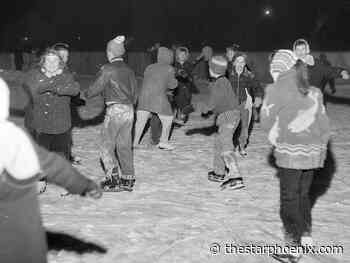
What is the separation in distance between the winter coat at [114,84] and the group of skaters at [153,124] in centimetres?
1

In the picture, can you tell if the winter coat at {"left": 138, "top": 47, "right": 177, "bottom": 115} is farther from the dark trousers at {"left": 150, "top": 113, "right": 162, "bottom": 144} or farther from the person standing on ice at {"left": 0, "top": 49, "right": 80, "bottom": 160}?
the person standing on ice at {"left": 0, "top": 49, "right": 80, "bottom": 160}

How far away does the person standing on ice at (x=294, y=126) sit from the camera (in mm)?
5012

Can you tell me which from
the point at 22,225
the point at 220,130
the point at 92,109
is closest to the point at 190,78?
the point at 92,109

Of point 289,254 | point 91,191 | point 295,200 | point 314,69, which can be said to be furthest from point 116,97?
point 91,191

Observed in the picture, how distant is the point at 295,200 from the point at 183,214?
1.78m

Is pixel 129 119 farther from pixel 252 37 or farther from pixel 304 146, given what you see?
pixel 252 37

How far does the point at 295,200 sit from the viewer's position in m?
5.17

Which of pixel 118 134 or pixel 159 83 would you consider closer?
pixel 118 134

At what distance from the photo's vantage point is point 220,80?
7402 mm

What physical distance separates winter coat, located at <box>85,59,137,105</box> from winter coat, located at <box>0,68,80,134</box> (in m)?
0.32

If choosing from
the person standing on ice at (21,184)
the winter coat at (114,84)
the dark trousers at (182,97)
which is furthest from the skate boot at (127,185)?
the dark trousers at (182,97)

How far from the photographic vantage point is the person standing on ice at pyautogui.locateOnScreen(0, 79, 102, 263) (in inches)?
121

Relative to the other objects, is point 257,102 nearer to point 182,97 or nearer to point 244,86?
point 244,86

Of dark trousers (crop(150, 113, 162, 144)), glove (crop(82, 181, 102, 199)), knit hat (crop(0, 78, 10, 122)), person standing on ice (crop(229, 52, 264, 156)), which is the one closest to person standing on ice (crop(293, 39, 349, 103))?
person standing on ice (crop(229, 52, 264, 156))
